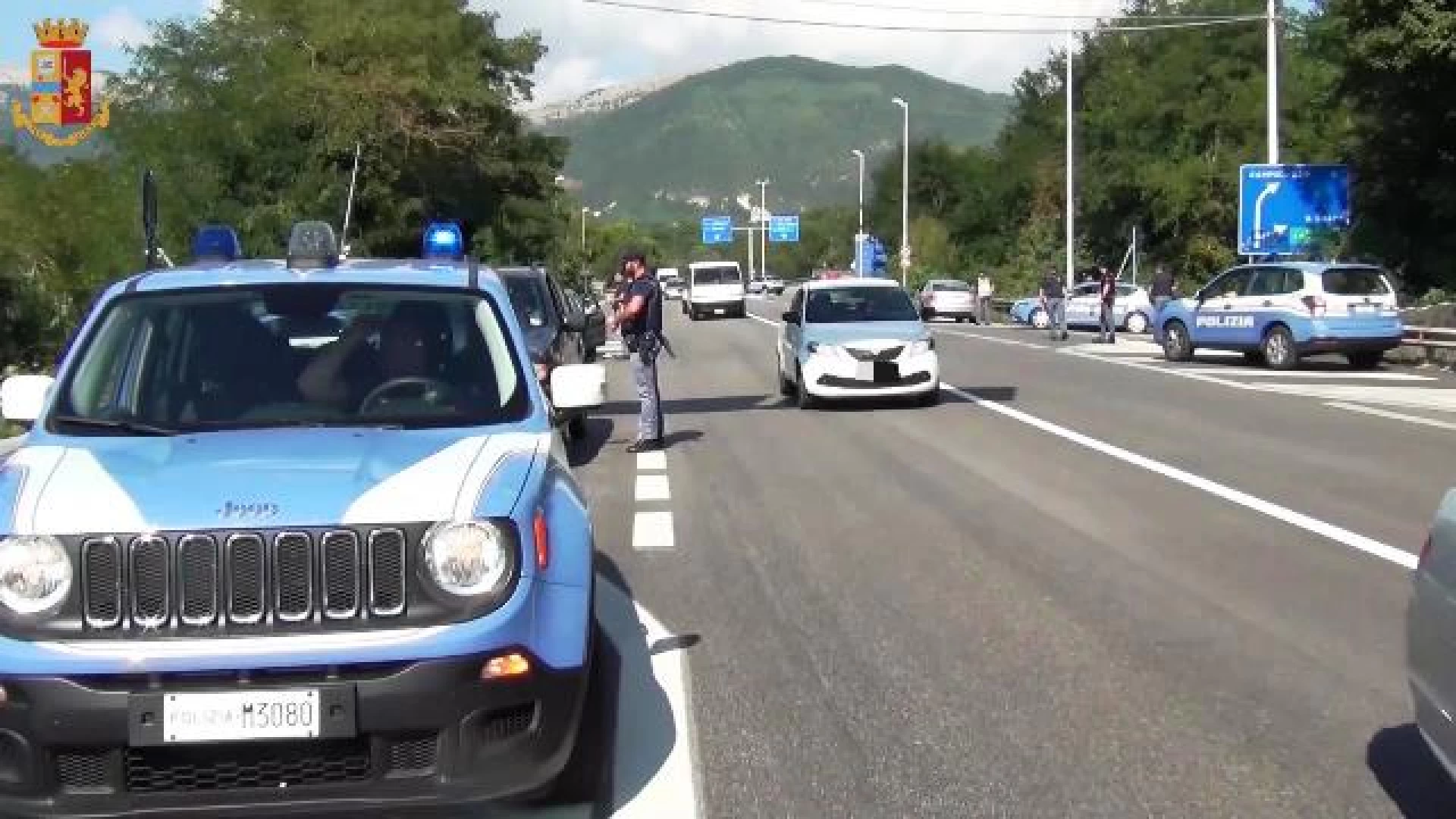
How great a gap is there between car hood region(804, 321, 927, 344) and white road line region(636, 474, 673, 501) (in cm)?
602

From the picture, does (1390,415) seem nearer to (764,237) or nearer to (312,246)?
(312,246)

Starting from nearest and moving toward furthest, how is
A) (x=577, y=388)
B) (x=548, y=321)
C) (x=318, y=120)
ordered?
1. (x=577, y=388)
2. (x=548, y=321)
3. (x=318, y=120)

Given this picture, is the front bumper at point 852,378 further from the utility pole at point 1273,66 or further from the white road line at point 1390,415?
the utility pole at point 1273,66

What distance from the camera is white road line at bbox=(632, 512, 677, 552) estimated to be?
32.2ft

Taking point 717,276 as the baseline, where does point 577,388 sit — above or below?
below

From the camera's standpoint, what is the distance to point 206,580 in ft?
14.3

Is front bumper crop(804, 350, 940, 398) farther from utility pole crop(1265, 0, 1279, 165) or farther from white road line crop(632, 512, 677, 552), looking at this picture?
utility pole crop(1265, 0, 1279, 165)

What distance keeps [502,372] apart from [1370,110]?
37048 millimetres

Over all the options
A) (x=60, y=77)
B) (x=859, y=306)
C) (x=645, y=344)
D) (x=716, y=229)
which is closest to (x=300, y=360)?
(x=645, y=344)

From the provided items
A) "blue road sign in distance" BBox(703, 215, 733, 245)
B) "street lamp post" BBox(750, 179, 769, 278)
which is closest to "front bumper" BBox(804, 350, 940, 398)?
"blue road sign in distance" BBox(703, 215, 733, 245)

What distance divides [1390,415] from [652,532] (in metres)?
11.2

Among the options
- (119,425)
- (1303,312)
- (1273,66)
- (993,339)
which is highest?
(1273,66)

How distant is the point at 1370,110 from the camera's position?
3847cm

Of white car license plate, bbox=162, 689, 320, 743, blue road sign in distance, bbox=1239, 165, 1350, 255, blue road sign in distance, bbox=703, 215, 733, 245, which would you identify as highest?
blue road sign in distance, bbox=703, 215, 733, 245
